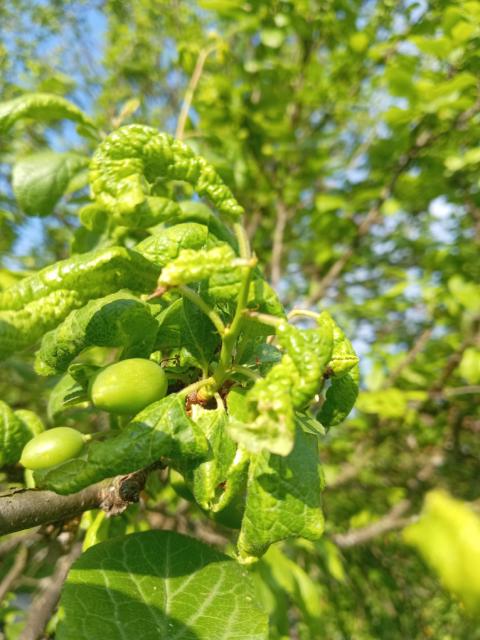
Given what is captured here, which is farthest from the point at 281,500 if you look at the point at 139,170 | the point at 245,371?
the point at 139,170

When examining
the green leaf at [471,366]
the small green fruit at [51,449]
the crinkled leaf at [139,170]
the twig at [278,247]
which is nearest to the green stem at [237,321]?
the crinkled leaf at [139,170]

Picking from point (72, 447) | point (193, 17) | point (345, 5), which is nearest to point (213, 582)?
point (72, 447)

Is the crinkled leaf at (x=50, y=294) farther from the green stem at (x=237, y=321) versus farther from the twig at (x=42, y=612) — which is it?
the twig at (x=42, y=612)

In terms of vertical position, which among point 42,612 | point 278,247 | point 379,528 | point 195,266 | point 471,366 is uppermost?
point 278,247

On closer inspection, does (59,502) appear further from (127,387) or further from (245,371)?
(245,371)

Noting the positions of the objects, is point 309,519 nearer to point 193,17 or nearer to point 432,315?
point 432,315
